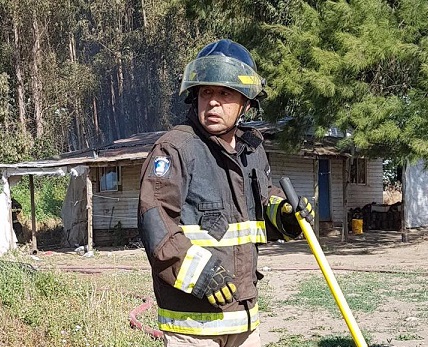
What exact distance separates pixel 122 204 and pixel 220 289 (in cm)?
1838

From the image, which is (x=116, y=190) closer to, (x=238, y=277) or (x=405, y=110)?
(x=405, y=110)

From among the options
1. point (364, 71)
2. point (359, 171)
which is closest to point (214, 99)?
point (364, 71)

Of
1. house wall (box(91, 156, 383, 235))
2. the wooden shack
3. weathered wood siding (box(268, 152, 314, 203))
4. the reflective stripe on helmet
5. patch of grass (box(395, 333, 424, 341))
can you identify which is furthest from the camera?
house wall (box(91, 156, 383, 235))

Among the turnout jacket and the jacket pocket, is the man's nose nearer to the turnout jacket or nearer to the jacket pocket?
the turnout jacket

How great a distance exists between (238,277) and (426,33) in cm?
1139

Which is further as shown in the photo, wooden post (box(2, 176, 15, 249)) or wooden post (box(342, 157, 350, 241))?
wooden post (box(342, 157, 350, 241))

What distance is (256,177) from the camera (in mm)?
3152

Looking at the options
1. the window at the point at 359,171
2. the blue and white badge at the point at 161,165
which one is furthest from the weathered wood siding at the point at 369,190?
the blue and white badge at the point at 161,165

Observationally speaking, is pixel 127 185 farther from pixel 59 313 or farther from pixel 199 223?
pixel 199 223

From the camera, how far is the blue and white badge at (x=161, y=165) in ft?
9.14

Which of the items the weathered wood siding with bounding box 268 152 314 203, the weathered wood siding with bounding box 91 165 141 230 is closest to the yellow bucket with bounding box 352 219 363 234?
the weathered wood siding with bounding box 268 152 314 203

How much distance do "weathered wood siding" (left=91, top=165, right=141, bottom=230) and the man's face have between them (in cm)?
1747

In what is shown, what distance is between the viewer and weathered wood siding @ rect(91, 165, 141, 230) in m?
20.6

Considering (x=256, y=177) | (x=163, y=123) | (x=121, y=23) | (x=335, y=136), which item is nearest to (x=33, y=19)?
(x=121, y=23)
